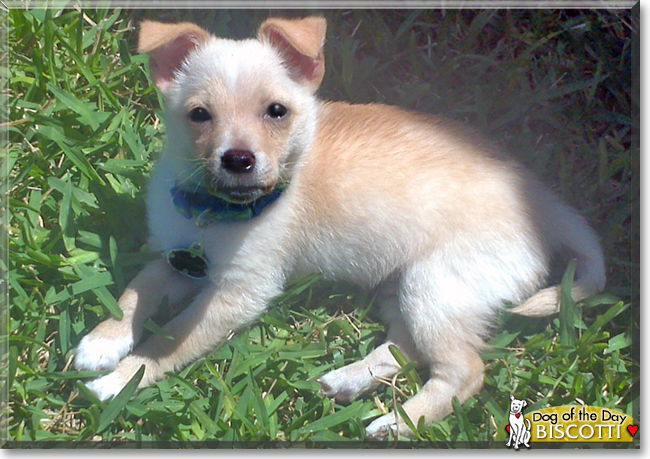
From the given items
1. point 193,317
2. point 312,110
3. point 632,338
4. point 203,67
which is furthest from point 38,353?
point 632,338

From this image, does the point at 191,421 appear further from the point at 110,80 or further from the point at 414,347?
the point at 110,80

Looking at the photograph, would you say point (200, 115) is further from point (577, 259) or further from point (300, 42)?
point (577, 259)

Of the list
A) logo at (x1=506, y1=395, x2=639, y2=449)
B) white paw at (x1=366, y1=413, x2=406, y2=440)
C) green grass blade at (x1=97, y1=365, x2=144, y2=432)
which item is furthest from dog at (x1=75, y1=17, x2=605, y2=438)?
logo at (x1=506, y1=395, x2=639, y2=449)

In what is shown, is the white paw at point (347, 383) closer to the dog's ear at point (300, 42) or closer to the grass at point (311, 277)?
the grass at point (311, 277)

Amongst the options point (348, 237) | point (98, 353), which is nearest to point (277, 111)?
point (348, 237)

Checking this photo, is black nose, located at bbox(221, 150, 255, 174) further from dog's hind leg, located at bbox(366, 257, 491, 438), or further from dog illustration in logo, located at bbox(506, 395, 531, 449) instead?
dog illustration in logo, located at bbox(506, 395, 531, 449)

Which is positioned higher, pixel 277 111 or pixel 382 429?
pixel 277 111

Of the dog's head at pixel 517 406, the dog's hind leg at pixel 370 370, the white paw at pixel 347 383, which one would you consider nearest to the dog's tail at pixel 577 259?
the dog's head at pixel 517 406
